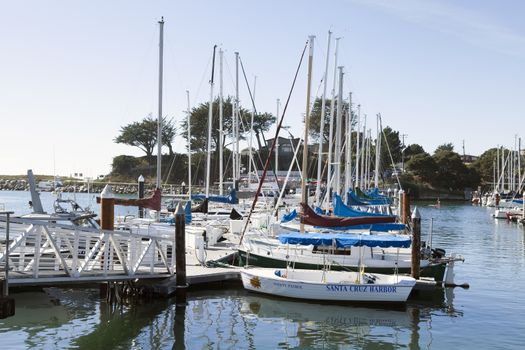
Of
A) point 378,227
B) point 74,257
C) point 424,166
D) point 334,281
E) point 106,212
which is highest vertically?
point 424,166

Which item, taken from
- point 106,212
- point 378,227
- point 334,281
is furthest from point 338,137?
point 106,212

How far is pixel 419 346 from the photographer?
786 inches

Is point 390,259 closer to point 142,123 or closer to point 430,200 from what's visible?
point 430,200

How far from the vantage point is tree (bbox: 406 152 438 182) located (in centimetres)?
12375

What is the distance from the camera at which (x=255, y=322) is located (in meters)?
22.0

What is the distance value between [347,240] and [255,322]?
240 inches

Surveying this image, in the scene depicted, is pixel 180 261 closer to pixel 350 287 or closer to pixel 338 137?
pixel 350 287

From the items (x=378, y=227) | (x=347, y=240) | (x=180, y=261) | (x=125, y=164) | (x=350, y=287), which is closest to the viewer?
(x=180, y=261)

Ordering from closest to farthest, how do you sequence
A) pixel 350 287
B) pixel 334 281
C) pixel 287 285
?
pixel 350 287
pixel 287 285
pixel 334 281

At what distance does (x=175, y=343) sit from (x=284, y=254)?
9.47 meters

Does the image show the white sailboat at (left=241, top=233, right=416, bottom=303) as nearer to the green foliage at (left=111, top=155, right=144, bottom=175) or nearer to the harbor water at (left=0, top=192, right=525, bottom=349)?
the harbor water at (left=0, top=192, right=525, bottom=349)

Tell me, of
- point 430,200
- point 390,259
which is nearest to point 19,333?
point 390,259

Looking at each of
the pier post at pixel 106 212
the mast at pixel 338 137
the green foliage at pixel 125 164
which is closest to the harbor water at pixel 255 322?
the pier post at pixel 106 212

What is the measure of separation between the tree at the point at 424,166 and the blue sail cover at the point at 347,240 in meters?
100
